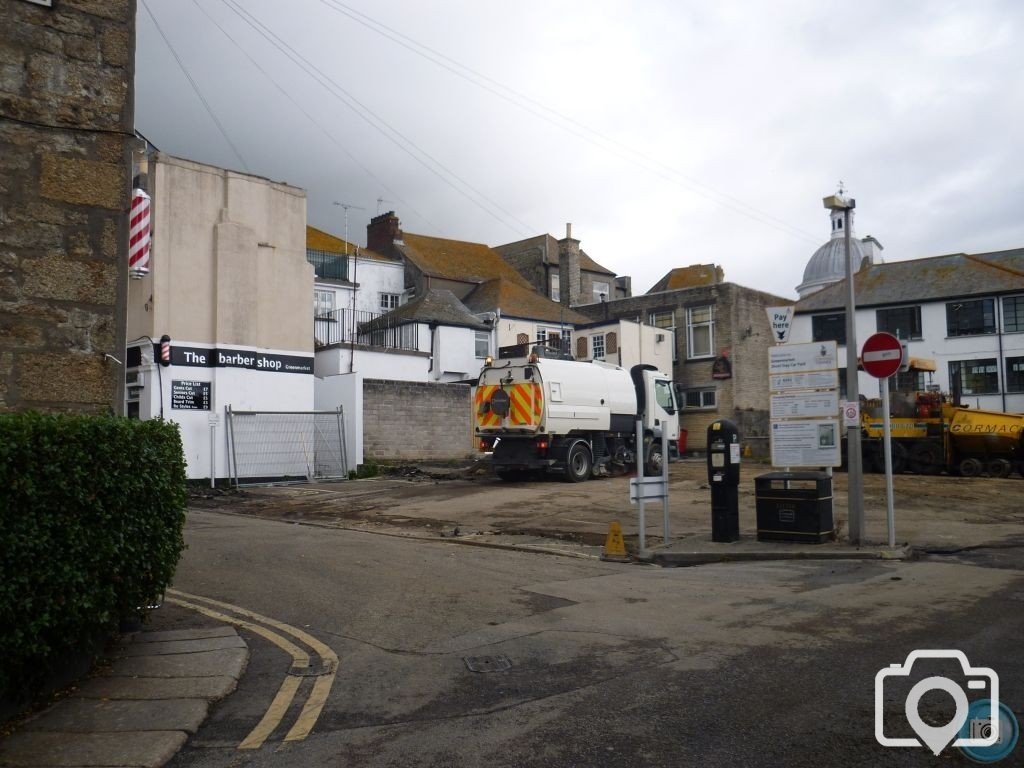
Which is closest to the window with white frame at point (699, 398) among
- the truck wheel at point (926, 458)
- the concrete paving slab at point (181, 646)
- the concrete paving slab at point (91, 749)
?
the truck wheel at point (926, 458)

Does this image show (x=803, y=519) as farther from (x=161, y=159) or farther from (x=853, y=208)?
(x=161, y=159)

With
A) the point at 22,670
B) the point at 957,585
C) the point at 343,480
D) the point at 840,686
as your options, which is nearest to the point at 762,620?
the point at 840,686

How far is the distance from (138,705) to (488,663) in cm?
235

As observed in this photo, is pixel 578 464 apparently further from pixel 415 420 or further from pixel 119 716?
pixel 119 716

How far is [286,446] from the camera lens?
951 inches

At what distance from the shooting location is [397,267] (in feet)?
151

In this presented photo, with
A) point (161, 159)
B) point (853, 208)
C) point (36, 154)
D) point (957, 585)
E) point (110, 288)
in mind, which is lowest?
point (957, 585)

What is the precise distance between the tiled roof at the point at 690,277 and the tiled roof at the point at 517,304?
14.5m

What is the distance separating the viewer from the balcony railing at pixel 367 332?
33906 mm

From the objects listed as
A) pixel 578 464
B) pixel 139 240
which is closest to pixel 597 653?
pixel 139 240

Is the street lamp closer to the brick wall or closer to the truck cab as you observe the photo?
the truck cab

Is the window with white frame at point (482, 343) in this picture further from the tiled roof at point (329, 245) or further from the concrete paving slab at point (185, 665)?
the concrete paving slab at point (185, 665)

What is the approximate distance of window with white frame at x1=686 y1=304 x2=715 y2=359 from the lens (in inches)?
1592

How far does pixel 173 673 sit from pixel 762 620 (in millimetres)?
4753
